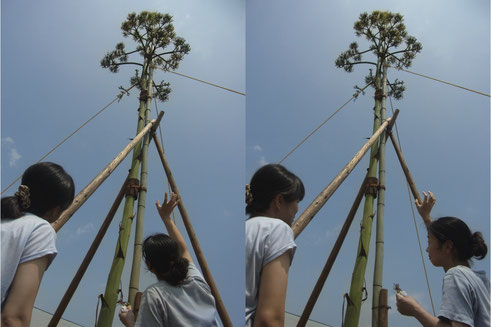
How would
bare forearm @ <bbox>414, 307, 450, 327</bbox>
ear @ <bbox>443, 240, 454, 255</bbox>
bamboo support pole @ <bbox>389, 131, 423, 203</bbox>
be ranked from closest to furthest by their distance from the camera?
bare forearm @ <bbox>414, 307, 450, 327</bbox> → ear @ <bbox>443, 240, 454, 255</bbox> → bamboo support pole @ <bbox>389, 131, 423, 203</bbox>

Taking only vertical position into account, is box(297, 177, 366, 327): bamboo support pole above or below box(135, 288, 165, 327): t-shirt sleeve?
above

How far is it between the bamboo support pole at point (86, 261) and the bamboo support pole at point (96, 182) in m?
0.11

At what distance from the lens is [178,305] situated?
1143 mm

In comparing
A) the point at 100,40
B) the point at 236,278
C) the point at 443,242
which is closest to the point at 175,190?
the point at 236,278

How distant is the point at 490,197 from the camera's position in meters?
1.56

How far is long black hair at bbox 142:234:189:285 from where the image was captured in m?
1.17

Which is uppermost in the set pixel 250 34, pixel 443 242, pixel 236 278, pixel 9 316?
pixel 250 34

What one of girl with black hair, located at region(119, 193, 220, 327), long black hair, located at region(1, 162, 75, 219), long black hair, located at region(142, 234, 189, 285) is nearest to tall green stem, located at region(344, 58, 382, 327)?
girl with black hair, located at region(119, 193, 220, 327)

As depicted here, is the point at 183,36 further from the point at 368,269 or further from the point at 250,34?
the point at 368,269

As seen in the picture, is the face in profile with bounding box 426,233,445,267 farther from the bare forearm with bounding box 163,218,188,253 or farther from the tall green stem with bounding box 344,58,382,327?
the bare forearm with bounding box 163,218,188,253

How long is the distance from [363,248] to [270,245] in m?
0.74

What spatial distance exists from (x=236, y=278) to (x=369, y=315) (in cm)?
46

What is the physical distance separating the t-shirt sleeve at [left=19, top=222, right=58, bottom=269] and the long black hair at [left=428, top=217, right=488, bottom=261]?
105 centimetres

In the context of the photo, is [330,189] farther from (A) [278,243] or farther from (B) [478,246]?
(A) [278,243]
